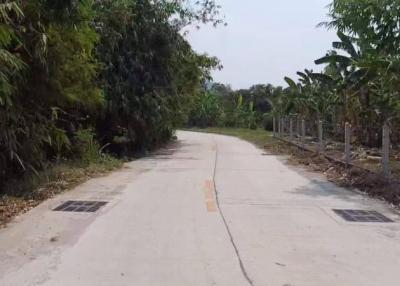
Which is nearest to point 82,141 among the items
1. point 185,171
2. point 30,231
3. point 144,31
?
point 185,171

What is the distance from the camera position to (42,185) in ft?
43.1

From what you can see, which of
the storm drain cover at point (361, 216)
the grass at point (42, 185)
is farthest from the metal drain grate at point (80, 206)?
the storm drain cover at point (361, 216)

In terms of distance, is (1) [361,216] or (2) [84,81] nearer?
(1) [361,216]

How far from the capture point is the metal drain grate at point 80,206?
10.5 meters

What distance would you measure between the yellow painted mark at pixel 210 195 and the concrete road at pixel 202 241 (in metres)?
0.02

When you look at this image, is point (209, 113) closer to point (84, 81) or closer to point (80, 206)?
point (84, 81)

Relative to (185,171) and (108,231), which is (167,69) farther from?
(108,231)

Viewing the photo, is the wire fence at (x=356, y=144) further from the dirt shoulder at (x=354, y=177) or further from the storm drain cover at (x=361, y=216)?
the storm drain cover at (x=361, y=216)

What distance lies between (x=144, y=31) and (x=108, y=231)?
16.4 metres

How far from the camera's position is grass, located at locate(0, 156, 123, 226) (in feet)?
34.7

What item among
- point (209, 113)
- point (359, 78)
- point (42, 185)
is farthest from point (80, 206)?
point (209, 113)

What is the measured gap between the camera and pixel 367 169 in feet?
51.5

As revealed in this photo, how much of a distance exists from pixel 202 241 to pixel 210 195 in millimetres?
4482

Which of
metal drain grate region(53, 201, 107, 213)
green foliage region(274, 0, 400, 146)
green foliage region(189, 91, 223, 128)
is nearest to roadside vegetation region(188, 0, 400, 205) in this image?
green foliage region(274, 0, 400, 146)
